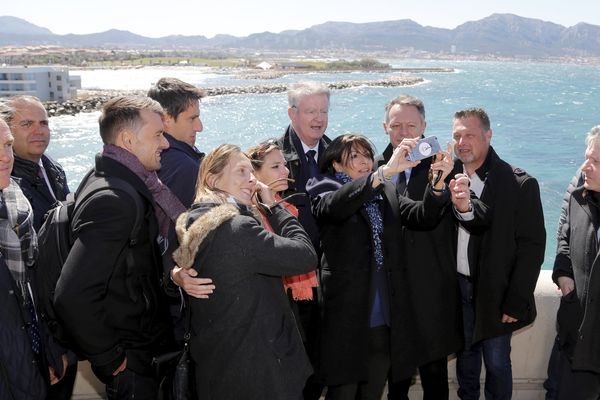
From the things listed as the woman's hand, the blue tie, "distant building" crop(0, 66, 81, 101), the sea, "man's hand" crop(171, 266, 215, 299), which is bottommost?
the sea

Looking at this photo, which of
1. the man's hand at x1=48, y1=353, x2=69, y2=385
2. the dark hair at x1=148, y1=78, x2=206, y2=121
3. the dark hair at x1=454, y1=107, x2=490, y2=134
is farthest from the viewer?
the dark hair at x1=454, y1=107, x2=490, y2=134

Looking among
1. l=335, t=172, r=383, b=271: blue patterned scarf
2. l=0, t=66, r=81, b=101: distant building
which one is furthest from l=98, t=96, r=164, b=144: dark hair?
l=0, t=66, r=81, b=101: distant building

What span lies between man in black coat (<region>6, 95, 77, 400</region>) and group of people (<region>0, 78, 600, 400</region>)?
0.01 m

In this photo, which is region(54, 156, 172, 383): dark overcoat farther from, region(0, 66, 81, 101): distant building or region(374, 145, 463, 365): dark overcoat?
region(0, 66, 81, 101): distant building

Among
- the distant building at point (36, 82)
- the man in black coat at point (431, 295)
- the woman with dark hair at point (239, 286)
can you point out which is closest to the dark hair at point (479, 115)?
the man in black coat at point (431, 295)

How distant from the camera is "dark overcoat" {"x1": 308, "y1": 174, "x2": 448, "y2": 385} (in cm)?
266

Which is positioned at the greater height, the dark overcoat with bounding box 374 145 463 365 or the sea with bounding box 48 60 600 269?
the dark overcoat with bounding box 374 145 463 365

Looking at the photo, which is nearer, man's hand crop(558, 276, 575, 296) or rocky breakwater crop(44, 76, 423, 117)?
man's hand crop(558, 276, 575, 296)

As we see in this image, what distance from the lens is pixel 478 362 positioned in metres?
3.11

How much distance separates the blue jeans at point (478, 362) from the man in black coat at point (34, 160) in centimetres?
227

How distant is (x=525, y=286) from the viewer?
9.58ft

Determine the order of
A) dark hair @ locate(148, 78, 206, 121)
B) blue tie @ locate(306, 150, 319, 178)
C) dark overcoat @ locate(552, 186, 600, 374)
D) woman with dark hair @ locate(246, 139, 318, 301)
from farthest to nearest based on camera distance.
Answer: blue tie @ locate(306, 150, 319, 178) < dark hair @ locate(148, 78, 206, 121) < dark overcoat @ locate(552, 186, 600, 374) < woman with dark hair @ locate(246, 139, 318, 301)

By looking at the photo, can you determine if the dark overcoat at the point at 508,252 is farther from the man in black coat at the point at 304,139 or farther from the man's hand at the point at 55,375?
the man's hand at the point at 55,375

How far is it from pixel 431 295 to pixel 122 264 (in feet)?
4.97
